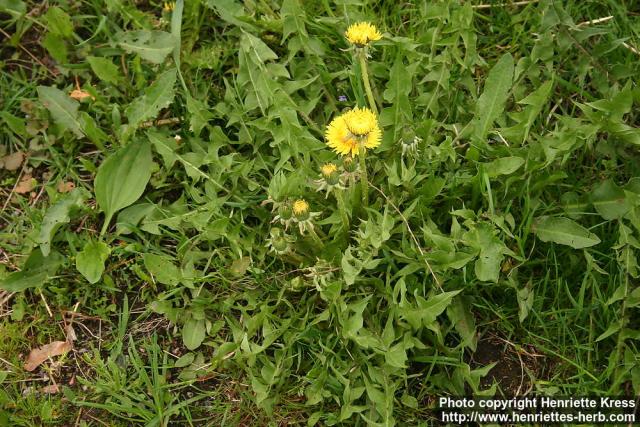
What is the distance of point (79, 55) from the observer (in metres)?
3.41

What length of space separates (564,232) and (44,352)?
2128mm

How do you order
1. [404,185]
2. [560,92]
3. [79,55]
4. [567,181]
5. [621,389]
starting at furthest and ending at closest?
1. [79,55]
2. [560,92]
3. [567,181]
4. [404,185]
5. [621,389]

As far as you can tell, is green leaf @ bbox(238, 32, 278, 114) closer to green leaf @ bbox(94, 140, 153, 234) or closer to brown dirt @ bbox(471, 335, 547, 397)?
green leaf @ bbox(94, 140, 153, 234)

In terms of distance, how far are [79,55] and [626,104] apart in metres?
2.55

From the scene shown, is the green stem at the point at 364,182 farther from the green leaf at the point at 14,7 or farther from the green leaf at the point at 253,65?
the green leaf at the point at 14,7

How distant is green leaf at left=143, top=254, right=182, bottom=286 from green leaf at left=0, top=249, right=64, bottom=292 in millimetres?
484

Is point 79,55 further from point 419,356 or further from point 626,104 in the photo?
point 626,104

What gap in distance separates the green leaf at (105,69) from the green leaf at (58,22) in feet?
0.92

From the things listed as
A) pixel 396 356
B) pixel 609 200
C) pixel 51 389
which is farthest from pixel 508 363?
pixel 51 389

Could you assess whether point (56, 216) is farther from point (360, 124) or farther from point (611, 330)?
point (611, 330)

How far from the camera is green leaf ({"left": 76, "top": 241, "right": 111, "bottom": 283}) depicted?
9.16ft

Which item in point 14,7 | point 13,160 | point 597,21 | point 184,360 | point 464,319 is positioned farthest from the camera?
point 14,7

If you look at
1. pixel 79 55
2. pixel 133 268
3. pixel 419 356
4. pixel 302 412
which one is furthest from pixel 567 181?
pixel 79 55

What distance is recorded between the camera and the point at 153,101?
3.01 meters
